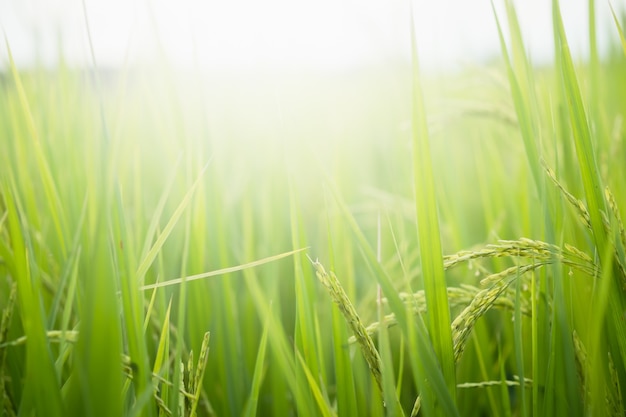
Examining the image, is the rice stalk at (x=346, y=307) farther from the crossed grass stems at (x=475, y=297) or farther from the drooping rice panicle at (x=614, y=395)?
the drooping rice panicle at (x=614, y=395)

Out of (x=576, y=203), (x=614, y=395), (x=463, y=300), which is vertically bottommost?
(x=614, y=395)

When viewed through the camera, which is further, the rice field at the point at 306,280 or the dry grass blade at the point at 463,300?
the dry grass blade at the point at 463,300

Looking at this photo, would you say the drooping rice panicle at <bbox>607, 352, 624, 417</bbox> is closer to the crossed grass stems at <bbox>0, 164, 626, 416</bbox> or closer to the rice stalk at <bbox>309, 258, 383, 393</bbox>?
the crossed grass stems at <bbox>0, 164, 626, 416</bbox>

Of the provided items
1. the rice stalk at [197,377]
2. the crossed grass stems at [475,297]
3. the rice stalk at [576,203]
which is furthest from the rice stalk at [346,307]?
the rice stalk at [576,203]

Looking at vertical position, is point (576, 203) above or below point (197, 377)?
above

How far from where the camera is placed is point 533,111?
0.65 m

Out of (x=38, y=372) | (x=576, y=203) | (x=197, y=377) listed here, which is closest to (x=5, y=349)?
(x=38, y=372)

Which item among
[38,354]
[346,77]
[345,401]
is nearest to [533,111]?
[345,401]

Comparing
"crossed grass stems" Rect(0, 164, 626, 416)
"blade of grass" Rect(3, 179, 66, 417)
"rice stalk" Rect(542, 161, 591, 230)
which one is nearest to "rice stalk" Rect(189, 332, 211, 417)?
"crossed grass stems" Rect(0, 164, 626, 416)

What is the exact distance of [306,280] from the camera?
698 mm

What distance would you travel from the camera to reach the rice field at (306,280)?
491mm

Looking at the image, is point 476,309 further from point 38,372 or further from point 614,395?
point 38,372

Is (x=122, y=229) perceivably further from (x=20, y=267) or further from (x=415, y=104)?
(x=415, y=104)

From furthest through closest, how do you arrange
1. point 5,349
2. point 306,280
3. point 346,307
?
point 306,280 < point 5,349 < point 346,307
